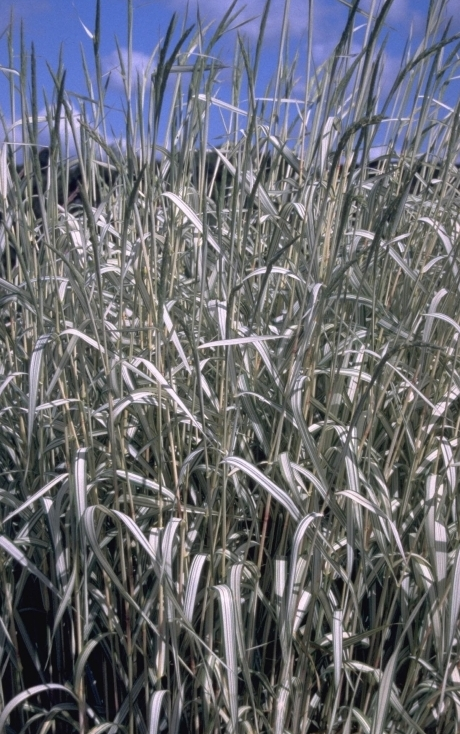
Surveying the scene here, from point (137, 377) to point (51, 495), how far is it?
0.82 feet

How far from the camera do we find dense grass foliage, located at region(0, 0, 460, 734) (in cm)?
94

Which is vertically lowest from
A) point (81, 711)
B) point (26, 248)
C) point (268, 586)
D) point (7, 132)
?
point (81, 711)

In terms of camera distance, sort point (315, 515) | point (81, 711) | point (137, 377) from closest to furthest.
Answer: point (315, 515) < point (81, 711) < point (137, 377)

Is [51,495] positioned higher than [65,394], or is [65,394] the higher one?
[65,394]

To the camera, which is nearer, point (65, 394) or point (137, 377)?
point (65, 394)

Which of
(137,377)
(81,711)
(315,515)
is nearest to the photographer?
(315,515)

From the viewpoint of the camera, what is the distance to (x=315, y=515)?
0.94 m

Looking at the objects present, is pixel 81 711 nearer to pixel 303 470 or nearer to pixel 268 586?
pixel 268 586

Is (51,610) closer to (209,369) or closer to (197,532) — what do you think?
(197,532)

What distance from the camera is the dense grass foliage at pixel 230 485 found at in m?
0.94

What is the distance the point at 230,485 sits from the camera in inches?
42.8

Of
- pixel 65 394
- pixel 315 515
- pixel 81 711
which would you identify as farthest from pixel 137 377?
pixel 81 711

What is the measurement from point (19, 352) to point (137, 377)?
0.76ft

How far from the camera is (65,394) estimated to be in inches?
41.1
